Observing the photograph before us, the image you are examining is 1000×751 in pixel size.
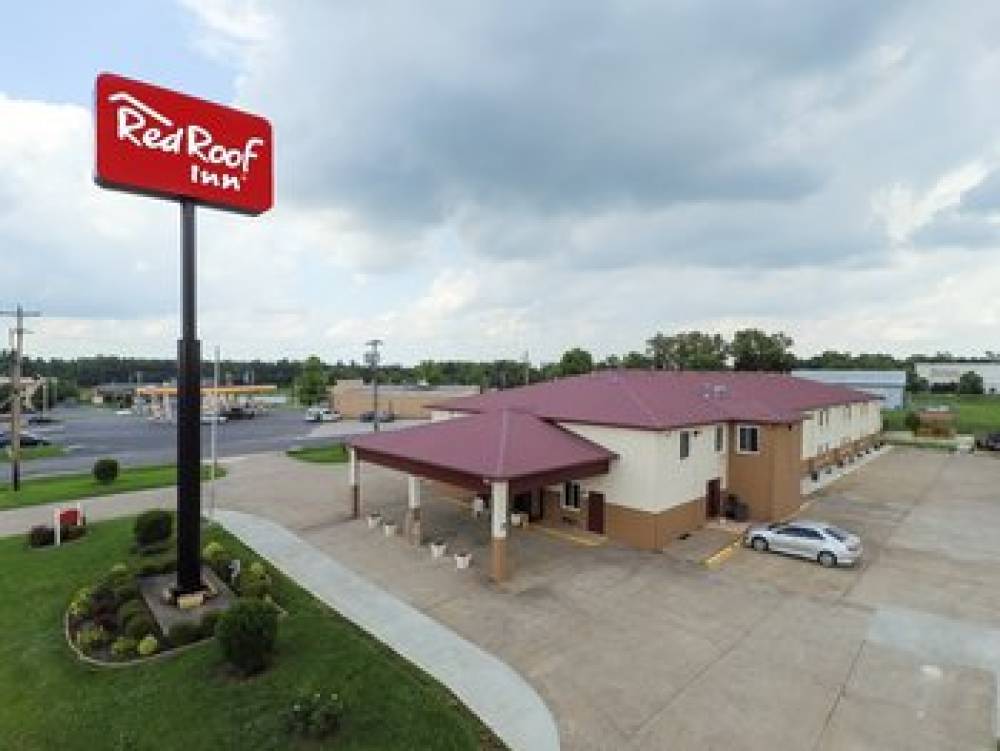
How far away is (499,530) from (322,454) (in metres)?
31.6

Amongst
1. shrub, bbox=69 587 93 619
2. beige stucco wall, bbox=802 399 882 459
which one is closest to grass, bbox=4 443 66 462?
shrub, bbox=69 587 93 619

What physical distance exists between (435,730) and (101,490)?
106 ft

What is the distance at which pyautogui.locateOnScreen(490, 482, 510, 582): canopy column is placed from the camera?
2078 centimetres

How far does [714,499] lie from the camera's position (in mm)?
29172

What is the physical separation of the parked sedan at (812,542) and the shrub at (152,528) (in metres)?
24.9

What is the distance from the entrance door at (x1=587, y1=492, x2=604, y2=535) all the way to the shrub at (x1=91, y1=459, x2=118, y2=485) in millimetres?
29771

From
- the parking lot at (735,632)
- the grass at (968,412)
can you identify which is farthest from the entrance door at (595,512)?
the grass at (968,412)

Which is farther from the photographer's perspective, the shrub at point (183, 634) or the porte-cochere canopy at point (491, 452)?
the porte-cochere canopy at point (491, 452)

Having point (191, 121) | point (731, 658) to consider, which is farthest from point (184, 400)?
point (731, 658)

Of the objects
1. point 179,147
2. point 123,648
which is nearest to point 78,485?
point 123,648

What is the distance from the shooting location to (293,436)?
213ft

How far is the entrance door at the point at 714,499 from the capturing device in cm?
2886

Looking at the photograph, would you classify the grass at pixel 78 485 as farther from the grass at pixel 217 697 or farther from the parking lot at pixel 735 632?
the grass at pixel 217 697

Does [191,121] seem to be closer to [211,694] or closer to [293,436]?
[211,694]
